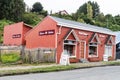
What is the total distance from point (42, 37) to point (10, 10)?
112ft

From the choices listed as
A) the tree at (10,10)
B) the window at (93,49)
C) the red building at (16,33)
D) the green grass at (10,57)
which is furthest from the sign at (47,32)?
the tree at (10,10)

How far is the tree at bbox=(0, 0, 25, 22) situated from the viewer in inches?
2621

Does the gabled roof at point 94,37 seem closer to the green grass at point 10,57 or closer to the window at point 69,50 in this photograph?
the window at point 69,50

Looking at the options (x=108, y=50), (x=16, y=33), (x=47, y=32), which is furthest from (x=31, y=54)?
(x=108, y=50)

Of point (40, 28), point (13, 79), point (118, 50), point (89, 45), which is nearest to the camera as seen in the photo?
point (13, 79)

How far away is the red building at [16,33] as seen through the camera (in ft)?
129

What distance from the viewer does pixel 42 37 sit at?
34.2 meters

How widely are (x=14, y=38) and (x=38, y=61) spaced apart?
38.7 ft

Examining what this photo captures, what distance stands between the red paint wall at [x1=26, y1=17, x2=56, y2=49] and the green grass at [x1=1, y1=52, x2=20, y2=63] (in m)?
4.39

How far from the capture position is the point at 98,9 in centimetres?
12219

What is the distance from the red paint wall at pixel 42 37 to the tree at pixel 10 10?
30.7m

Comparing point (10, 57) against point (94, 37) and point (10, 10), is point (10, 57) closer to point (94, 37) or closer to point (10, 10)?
point (94, 37)

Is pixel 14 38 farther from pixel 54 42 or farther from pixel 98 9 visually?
pixel 98 9

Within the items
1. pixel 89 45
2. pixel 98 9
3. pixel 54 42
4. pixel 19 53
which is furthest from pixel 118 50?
pixel 98 9
